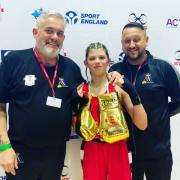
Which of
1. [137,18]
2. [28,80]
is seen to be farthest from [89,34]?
[28,80]

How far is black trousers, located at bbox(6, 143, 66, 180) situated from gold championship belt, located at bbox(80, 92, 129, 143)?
225 millimetres

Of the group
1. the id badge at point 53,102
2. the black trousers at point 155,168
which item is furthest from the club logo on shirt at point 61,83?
the black trousers at point 155,168

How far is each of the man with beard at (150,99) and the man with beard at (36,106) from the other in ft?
→ 1.61

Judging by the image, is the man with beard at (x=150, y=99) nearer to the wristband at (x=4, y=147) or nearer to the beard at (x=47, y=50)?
the beard at (x=47, y=50)

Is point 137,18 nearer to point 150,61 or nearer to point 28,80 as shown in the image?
point 150,61

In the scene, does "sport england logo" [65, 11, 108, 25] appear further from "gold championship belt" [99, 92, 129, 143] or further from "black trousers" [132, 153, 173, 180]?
"black trousers" [132, 153, 173, 180]

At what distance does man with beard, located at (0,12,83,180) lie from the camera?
176cm

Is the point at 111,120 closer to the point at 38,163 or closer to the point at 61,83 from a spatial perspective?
the point at 61,83

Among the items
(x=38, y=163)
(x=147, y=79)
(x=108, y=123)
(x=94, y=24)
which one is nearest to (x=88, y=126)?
(x=108, y=123)

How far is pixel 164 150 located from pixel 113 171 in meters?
0.40

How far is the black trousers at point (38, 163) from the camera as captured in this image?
1826 millimetres

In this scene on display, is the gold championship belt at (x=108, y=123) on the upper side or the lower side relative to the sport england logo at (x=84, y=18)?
lower

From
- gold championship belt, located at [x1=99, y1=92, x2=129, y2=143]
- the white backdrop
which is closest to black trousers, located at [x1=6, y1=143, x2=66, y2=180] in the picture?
gold championship belt, located at [x1=99, y1=92, x2=129, y2=143]

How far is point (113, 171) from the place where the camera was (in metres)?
1.94
